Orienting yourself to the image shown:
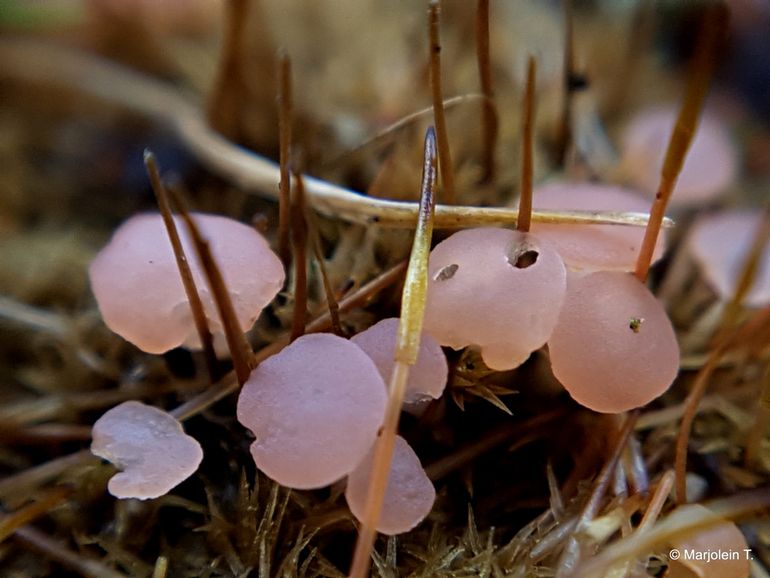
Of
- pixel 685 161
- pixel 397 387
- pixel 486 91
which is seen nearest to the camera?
pixel 397 387

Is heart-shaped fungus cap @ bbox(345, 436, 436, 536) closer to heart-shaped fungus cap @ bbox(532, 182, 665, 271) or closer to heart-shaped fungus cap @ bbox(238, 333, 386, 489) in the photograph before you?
heart-shaped fungus cap @ bbox(238, 333, 386, 489)

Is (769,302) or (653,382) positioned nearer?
(653,382)

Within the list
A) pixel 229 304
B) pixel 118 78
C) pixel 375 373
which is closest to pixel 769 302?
pixel 375 373

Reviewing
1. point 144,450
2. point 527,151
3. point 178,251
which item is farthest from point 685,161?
point 144,450

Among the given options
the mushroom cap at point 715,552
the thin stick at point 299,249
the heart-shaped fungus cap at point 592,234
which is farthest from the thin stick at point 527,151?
the mushroom cap at point 715,552

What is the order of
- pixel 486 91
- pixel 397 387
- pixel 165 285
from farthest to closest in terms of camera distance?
1. pixel 486 91
2. pixel 165 285
3. pixel 397 387

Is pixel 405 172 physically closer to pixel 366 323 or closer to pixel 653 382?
pixel 366 323

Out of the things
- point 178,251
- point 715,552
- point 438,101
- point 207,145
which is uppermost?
point 438,101

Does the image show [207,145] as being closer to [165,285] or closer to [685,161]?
[165,285]
